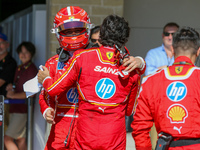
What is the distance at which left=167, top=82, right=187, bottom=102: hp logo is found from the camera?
10.1ft

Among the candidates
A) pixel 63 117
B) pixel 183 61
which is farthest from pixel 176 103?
pixel 63 117

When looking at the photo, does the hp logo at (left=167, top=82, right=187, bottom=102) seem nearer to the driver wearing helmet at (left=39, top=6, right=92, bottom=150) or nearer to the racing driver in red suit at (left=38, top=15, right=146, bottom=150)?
the racing driver in red suit at (left=38, top=15, right=146, bottom=150)

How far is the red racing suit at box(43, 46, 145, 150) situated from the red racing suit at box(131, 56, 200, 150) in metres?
0.22

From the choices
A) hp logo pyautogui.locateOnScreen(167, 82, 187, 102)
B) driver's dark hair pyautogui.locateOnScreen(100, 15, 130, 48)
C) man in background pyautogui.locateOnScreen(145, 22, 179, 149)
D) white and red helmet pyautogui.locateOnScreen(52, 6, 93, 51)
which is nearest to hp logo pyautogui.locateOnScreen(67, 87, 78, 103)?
white and red helmet pyautogui.locateOnScreen(52, 6, 93, 51)

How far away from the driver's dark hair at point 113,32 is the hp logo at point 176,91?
0.65 meters

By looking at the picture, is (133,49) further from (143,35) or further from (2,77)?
(2,77)

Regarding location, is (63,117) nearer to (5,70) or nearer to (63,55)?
(63,55)

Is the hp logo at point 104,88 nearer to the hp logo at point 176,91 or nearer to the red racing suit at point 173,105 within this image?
the red racing suit at point 173,105

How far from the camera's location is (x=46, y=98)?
3.91 metres

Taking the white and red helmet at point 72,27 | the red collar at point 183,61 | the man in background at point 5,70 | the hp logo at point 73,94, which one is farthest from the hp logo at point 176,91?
the man in background at point 5,70

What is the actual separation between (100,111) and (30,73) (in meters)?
3.20

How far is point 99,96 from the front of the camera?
133 inches

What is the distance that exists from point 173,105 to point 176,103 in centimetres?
3

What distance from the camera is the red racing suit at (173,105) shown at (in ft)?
9.97
